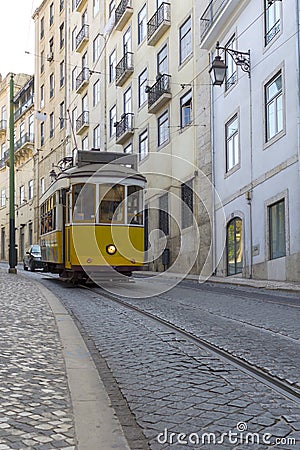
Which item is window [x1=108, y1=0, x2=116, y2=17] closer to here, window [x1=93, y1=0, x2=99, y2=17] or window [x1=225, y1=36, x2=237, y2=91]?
window [x1=93, y1=0, x2=99, y2=17]

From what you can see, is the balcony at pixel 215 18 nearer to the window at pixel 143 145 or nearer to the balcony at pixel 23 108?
the window at pixel 143 145

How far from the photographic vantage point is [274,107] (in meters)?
18.0

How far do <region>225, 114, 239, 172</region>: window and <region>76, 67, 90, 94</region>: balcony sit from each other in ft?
67.0

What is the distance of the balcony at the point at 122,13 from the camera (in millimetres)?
32656

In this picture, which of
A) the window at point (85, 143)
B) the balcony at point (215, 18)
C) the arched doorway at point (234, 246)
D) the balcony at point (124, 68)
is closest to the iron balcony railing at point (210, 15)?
the balcony at point (215, 18)

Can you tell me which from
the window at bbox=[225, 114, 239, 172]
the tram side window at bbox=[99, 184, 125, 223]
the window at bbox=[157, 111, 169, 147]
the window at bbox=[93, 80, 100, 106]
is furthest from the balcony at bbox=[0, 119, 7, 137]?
the tram side window at bbox=[99, 184, 125, 223]

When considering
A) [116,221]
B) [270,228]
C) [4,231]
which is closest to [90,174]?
[116,221]

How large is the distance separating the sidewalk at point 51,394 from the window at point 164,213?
65.8 ft

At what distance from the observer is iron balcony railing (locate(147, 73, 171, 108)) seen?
27328mm

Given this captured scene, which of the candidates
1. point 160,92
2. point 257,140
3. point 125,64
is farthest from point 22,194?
point 257,140

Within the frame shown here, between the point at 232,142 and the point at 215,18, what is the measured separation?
468 cm

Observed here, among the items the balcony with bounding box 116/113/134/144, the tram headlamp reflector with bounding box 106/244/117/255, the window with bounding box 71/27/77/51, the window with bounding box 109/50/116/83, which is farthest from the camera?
the window with bounding box 71/27/77/51

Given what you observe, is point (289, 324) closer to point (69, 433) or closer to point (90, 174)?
point (69, 433)

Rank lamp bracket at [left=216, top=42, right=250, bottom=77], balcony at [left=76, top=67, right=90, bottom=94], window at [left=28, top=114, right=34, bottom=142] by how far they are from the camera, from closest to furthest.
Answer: lamp bracket at [left=216, top=42, right=250, bottom=77], balcony at [left=76, top=67, right=90, bottom=94], window at [left=28, top=114, right=34, bottom=142]
